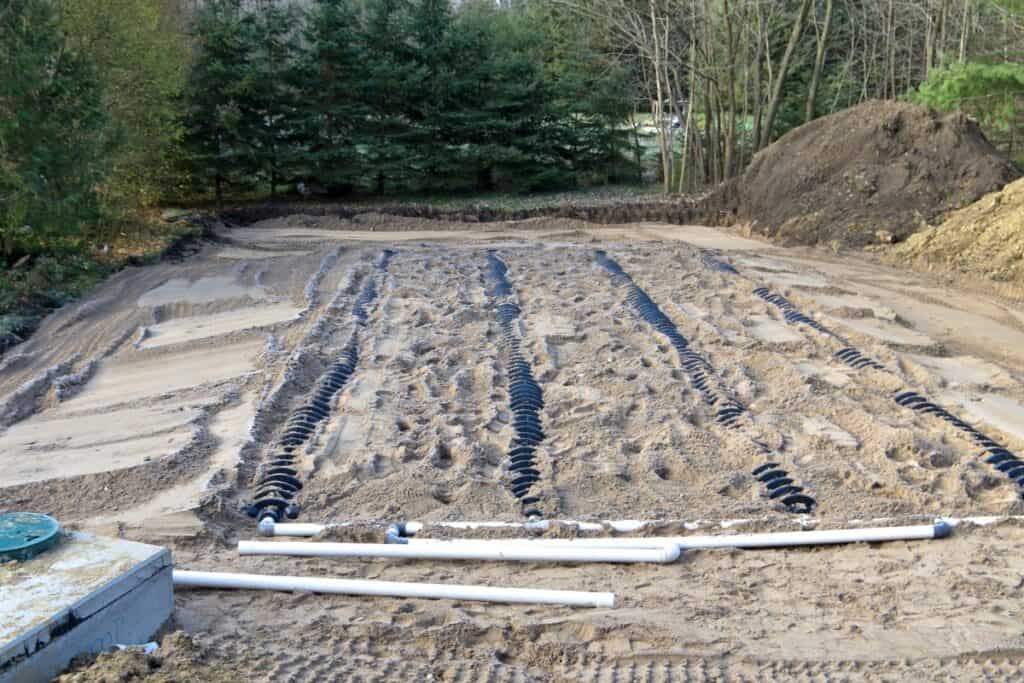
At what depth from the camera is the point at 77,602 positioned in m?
2.80

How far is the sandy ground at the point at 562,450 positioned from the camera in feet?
10.3

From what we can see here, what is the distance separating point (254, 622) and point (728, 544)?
6.46 feet

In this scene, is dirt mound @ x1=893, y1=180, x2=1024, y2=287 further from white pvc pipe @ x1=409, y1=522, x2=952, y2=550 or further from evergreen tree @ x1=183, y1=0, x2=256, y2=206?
evergreen tree @ x1=183, y1=0, x2=256, y2=206

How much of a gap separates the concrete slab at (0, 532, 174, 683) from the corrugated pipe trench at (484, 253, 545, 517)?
Answer: 184 cm

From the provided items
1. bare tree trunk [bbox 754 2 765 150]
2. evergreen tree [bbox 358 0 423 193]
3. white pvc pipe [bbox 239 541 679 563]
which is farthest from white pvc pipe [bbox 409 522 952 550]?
evergreen tree [bbox 358 0 423 193]

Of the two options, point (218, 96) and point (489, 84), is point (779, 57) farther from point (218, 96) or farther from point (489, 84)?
point (218, 96)

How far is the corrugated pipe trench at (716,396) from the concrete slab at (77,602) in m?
2.88

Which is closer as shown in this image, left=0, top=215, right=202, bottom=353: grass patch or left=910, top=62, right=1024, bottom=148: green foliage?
left=0, top=215, right=202, bottom=353: grass patch

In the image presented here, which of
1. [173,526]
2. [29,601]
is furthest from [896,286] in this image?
[29,601]

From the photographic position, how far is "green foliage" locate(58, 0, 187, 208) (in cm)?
1146

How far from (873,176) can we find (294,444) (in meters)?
10.2

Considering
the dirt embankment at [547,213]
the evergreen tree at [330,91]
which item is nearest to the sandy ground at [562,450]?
the dirt embankment at [547,213]

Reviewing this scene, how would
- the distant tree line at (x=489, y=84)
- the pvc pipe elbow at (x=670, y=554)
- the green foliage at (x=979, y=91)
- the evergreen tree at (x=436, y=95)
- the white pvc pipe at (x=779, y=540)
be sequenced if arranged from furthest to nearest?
the evergreen tree at (x=436, y=95) < the distant tree line at (x=489, y=84) < the green foliage at (x=979, y=91) < the white pvc pipe at (x=779, y=540) < the pvc pipe elbow at (x=670, y=554)

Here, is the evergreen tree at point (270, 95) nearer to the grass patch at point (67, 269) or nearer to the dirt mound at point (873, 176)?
the grass patch at point (67, 269)
